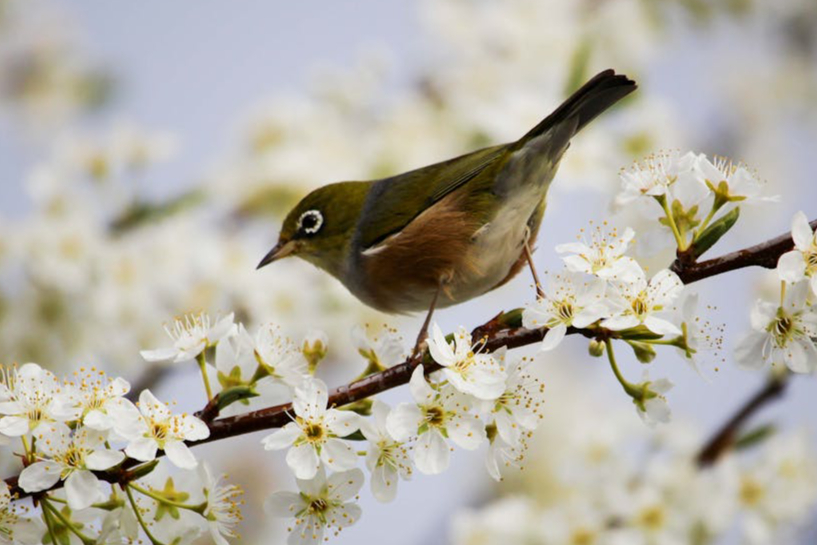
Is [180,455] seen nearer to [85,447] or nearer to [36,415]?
[85,447]

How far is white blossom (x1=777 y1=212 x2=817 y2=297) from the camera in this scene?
2.13 metres

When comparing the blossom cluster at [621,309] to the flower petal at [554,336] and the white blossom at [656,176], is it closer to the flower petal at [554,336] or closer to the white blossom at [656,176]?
the flower petal at [554,336]

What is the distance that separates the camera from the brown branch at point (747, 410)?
3.62m

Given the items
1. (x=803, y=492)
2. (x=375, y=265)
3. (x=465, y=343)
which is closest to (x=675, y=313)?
(x=465, y=343)

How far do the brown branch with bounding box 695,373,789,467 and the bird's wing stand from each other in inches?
53.7

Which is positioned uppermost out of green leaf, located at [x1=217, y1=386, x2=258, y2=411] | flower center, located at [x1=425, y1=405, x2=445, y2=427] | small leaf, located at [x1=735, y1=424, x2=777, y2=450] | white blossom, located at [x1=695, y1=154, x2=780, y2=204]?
white blossom, located at [x1=695, y1=154, x2=780, y2=204]

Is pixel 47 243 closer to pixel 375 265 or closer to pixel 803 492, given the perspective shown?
pixel 375 265

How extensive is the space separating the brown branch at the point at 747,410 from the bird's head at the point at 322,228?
5.60 feet

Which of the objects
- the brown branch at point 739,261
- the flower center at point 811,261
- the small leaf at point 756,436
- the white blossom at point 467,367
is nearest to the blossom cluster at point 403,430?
the white blossom at point 467,367

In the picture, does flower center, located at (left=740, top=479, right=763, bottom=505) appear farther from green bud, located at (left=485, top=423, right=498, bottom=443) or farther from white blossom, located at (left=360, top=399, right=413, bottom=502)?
white blossom, located at (left=360, top=399, right=413, bottom=502)

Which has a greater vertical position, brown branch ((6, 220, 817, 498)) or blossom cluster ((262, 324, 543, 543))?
brown branch ((6, 220, 817, 498))

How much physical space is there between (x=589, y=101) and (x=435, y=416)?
1.31m

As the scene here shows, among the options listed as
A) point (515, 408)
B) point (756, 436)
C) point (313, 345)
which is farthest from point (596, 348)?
point (756, 436)

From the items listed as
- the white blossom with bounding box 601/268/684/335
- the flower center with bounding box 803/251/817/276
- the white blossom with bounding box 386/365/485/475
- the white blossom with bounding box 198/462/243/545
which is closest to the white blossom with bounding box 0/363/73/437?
the white blossom with bounding box 198/462/243/545
